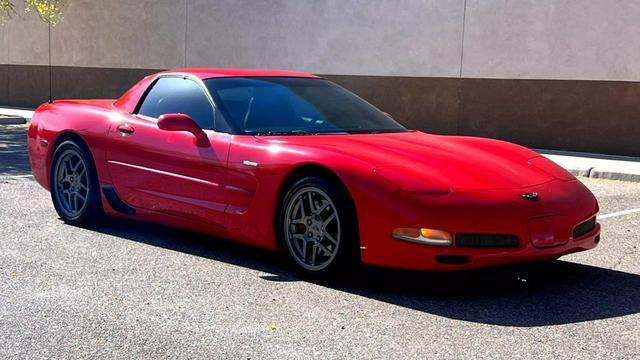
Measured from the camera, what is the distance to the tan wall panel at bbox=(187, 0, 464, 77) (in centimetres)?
1684

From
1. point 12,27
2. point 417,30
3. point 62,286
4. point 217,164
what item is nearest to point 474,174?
point 217,164

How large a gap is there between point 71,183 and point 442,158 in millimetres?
3367

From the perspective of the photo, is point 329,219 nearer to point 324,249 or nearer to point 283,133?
point 324,249

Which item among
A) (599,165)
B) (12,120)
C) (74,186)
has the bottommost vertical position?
(12,120)

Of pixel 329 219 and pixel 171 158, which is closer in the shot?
pixel 329 219

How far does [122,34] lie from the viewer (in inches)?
883

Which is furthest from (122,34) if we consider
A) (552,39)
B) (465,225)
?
(465,225)

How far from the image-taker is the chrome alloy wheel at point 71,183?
7.50 metres

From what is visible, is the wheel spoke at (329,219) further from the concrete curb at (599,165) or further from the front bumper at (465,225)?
the concrete curb at (599,165)

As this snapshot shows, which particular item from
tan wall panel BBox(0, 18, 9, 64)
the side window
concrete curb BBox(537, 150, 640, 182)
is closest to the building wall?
concrete curb BBox(537, 150, 640, 182)

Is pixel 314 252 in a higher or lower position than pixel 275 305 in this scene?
higher

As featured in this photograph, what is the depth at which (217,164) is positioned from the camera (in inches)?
247

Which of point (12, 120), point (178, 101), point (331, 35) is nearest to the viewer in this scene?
point (178, 101)

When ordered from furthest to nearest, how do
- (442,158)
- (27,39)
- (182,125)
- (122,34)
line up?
(27,39) < (122,34) < (182,125) < (442,158)
